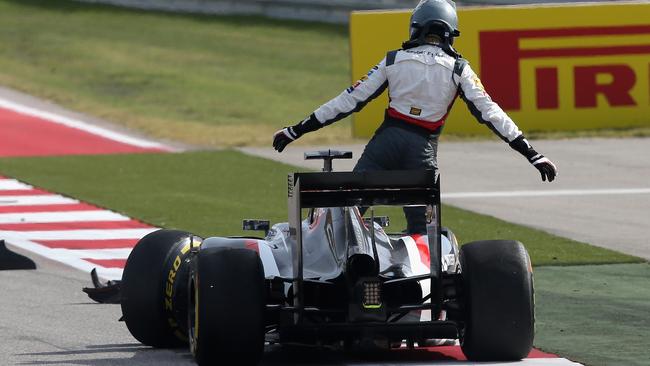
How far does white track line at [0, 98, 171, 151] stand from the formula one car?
14823mm

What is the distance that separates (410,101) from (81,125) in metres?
16.6

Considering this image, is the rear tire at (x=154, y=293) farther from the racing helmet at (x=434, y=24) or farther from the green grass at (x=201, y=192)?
the green grass at (x=201, y=192)

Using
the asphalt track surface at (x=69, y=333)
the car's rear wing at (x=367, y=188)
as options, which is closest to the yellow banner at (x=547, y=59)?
the asphalt track surface at (x=69, y=333)

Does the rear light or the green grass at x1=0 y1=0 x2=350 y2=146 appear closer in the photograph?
the rear light

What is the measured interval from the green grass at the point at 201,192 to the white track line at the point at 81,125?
1.55 metres

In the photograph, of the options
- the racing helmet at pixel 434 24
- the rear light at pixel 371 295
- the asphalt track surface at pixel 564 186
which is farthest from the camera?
the asphalt track surface at pixel 564 186

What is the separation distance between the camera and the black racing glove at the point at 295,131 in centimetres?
985

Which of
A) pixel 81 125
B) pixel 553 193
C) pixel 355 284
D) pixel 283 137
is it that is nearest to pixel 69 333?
pixel 283 137

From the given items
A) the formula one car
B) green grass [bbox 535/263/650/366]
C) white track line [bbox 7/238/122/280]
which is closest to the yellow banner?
white track line [bbox 7/238/122/280]

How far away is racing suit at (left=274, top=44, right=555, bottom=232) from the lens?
383 inches

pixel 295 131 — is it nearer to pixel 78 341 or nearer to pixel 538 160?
pixel 538 160

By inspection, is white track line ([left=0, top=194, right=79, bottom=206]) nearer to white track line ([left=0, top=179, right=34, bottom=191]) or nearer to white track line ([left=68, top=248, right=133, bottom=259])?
white track line ([left=0, top=179, right=34, bottom=191])

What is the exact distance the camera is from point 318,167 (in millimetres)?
20875

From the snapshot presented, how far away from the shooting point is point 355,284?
8.54 metres
